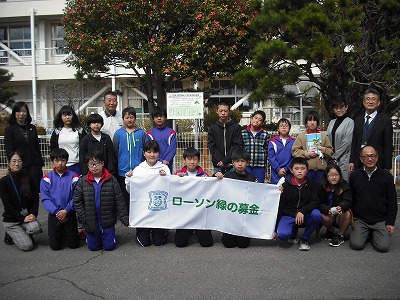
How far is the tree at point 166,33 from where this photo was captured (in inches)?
325

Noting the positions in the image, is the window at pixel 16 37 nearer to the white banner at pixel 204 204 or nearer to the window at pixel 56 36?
the window at pixel 56 36

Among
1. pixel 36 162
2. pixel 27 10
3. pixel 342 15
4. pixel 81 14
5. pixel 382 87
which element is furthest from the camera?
pixel 27 10

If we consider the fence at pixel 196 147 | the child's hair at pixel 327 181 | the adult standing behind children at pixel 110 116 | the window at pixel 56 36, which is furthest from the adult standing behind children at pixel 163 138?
the window at pixel 56 36

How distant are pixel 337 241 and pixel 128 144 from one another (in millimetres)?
3170

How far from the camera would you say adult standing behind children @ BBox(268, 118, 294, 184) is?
555cm

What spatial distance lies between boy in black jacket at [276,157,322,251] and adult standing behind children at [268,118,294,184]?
63 centimetres

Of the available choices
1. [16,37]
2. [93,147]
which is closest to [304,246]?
[93,147]

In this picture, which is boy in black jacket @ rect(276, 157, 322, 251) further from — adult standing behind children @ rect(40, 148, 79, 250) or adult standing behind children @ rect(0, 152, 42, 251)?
adult standing behind children @ rect(0, 152, 42, 251)

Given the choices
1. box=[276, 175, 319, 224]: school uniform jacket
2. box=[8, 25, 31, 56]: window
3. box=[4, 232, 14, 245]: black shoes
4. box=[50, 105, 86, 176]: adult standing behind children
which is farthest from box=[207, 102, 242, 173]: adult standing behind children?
box=[8, 25, 31, 56]: window

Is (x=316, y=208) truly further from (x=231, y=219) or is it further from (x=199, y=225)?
(x=199, y=225)

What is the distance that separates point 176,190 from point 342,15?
406 cm

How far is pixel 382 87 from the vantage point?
6.82m

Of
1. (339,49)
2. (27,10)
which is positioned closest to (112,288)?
(339,49)

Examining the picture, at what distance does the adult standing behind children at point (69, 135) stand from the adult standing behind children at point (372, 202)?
3.91m
